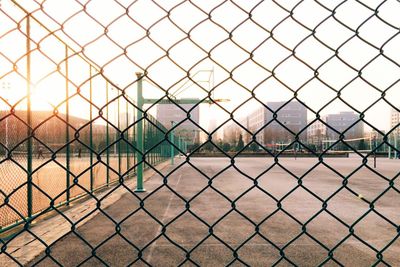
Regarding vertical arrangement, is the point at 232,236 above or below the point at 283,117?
below

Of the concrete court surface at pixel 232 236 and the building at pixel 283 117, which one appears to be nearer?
the building at pixel 283 117

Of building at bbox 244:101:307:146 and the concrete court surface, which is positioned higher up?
building at bbox 244:101:307:146

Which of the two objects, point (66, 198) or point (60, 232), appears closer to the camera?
point (60, 232)

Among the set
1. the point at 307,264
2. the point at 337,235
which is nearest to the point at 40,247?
the point at 307,264

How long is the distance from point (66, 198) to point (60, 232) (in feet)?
8.46

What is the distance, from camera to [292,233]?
523cm

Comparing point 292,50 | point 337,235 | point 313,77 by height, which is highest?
point 292,50

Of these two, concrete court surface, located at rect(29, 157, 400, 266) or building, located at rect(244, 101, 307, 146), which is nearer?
building, located at rect(244, 101, 307, 146)

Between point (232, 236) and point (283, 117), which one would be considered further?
point (283, 117)

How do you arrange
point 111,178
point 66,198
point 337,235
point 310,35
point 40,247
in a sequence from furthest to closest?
point 111,178, point 66,198, point 337,235, point 40,247, point 310,35

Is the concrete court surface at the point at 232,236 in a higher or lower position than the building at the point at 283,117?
lower

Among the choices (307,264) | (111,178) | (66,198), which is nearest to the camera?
(307,264)

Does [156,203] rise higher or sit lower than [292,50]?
lower

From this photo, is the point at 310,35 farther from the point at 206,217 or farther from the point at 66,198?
the point at 66,198
